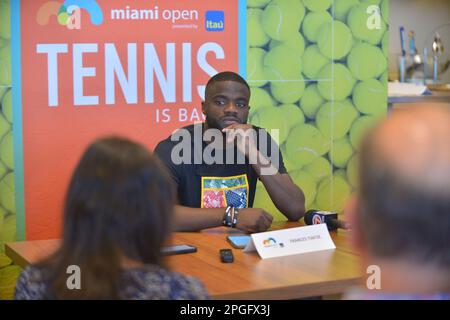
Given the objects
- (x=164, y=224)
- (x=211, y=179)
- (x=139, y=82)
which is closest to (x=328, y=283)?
(x=164, y=224)

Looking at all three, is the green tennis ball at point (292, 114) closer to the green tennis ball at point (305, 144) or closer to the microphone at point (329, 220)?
the green tennis ball at point (305, 144)

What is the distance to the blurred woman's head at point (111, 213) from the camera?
1.42 m

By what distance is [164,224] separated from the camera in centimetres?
146

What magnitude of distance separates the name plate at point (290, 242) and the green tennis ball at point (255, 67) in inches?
68.5

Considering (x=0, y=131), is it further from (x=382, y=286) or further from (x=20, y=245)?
(x=382, y=286)

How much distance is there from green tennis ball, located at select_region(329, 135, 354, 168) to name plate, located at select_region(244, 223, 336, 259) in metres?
1.91

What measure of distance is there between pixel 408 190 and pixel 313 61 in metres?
3.43

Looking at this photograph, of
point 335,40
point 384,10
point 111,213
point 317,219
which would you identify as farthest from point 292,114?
point 111,213

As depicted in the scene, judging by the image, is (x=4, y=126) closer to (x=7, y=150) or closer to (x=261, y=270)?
(x=7, y=150)

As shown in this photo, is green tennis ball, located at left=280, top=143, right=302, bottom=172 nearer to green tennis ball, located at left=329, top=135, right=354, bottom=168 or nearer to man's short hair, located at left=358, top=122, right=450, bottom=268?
green tennis ball, located at left=329, top=135, right=354, bottom=168

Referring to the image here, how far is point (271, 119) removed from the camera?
13.9 ft

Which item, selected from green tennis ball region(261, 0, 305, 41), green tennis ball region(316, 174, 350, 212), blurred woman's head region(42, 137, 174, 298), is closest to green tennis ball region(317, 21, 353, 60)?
green tennis ball region(261, 0, 305, 41)

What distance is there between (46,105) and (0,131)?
259mm

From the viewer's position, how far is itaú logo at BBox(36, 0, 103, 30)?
12.2 feet
